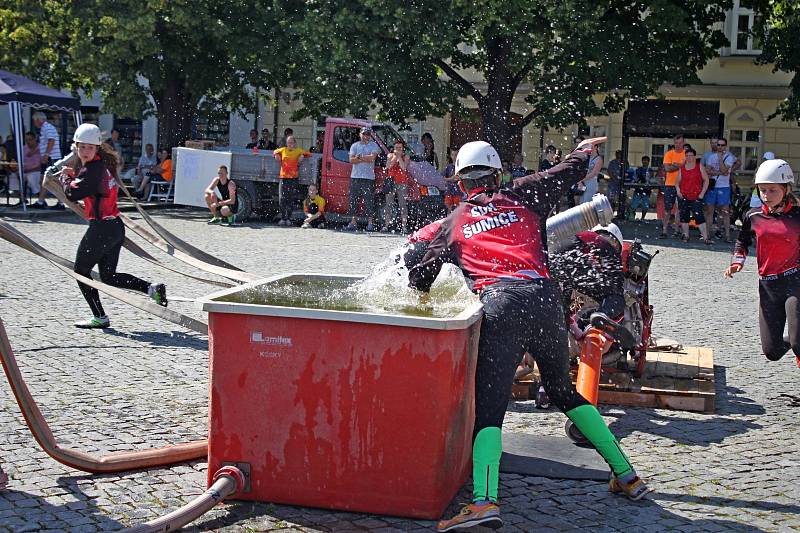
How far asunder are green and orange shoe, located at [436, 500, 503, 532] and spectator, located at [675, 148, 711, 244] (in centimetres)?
1685

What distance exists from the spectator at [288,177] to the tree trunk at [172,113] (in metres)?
7.15

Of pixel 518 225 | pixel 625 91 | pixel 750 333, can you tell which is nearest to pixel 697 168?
pixel 625 91

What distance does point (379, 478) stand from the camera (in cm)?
505

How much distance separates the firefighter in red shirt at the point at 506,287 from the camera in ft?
16.6

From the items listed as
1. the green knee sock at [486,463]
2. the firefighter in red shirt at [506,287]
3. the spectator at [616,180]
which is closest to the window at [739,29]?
the spectator at [616,180]

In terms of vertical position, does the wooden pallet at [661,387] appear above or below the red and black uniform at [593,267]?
below

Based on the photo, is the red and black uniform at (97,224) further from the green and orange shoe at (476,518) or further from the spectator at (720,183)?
the spectator at (720,183)

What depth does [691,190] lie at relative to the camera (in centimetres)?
2067

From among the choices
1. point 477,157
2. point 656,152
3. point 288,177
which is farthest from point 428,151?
point 477,157

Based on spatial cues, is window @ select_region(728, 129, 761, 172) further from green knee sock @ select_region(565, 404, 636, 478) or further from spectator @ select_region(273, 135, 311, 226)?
green knee sock @ select_region(565, 404, 636, 478)

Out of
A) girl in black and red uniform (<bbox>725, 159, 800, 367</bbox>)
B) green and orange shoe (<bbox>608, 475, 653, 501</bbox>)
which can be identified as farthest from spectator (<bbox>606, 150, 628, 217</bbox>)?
green and orange shoe (<bbox>608, 475, 653, 501</bbox>)

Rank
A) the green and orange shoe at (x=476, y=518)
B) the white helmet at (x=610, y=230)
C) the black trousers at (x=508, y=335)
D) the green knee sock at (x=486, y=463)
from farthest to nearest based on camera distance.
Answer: the white helmet at (x=610, y=230) < the black trousers at (x=508, y=335) < the green knee sock at (x=486, y=463) < the green and orange shoe at (x=476, y=518)

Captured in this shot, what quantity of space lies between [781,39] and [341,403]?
24540 mm

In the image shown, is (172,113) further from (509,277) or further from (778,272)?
(509,277)
